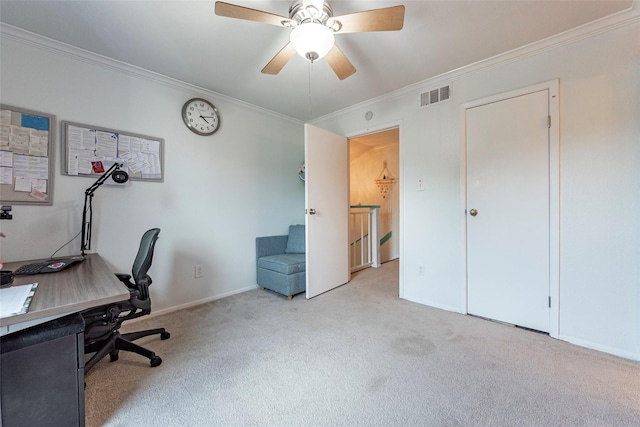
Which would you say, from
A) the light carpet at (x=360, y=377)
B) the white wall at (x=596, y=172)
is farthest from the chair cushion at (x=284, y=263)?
the white wall at (x=596, y=172)

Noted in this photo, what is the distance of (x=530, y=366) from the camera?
158 cm

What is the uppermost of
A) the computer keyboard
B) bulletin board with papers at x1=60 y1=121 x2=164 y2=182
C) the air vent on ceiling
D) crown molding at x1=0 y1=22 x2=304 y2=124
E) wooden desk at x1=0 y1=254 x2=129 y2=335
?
crown molding at x1=0 y1=22 x2=304 y2=124

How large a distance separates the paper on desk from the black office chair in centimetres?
38

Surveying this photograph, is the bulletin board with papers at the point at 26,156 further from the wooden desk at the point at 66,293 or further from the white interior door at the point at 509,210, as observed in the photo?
the white interior door at the point at 509,210

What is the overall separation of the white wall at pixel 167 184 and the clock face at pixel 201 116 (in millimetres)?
66

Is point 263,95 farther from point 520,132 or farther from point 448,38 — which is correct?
point 520,132

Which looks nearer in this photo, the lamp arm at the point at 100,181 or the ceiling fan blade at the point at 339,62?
the ceiling fan blade at the point at 339,62

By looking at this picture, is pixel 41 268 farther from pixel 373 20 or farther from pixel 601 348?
pixel 601 348

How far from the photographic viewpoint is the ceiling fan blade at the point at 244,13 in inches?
49.9

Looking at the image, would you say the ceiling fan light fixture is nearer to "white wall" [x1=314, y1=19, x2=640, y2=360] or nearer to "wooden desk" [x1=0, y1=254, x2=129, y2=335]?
"wooden desk" [x1=0, y1=254, x2=129, y2=335]

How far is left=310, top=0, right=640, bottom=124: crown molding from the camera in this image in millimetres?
1666

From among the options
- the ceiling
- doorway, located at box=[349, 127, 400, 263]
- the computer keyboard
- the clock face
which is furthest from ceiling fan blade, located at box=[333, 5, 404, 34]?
doorway, located at box=[349, 127, 400, 263]

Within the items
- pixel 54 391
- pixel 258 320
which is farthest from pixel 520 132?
pixel 54 391

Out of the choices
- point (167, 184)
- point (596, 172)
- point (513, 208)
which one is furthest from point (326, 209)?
point (596, 172)
